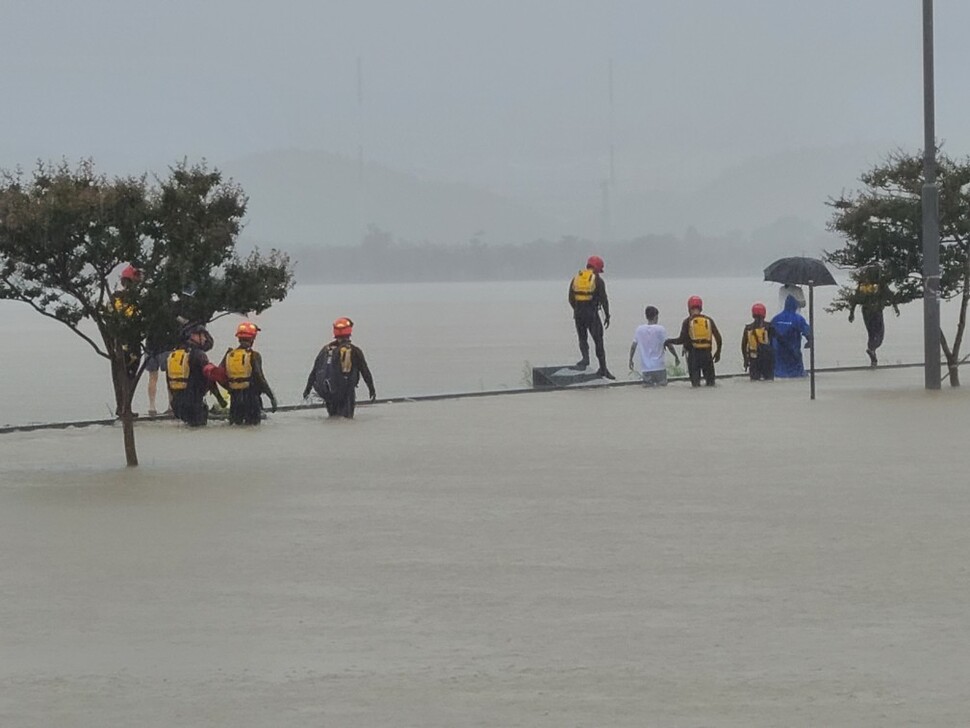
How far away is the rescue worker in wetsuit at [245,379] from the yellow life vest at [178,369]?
1.49ft

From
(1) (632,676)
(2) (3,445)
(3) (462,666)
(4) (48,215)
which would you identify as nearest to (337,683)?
(3) (462,666)

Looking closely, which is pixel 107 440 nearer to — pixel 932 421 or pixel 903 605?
pixel 932 421

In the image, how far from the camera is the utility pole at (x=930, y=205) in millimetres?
28875

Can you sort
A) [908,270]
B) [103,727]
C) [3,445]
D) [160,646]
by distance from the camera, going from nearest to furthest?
1. [103,727]
2. [160,646]
3. [3,445]
4. [908,270]

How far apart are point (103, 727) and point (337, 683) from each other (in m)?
1.14

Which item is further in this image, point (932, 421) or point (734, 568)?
point (932, 421)

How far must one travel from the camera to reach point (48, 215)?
18.2 metres

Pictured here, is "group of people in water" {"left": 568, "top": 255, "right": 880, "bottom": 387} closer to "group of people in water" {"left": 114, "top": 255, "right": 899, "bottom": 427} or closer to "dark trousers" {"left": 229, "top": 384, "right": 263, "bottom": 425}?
"group of people in water" {"left": 114, "top": 255, "right": 899, "bottom": 427}

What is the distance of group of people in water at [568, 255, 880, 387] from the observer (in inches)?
1256

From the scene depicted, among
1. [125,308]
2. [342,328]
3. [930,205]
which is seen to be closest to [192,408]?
[342,328]

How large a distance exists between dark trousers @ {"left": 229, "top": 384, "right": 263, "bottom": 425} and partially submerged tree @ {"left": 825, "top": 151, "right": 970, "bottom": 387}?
1079 centimetres

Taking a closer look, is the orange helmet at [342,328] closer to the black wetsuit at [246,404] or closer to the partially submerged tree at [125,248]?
the black wetsuit at [246,404]

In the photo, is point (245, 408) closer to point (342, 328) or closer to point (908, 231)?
point (342, 328)

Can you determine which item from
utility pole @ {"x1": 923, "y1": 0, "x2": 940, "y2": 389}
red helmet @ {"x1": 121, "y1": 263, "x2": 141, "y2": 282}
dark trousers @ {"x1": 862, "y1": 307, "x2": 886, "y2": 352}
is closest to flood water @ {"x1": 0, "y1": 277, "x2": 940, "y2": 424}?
dark trousers @ {"x1": 862, "y1": 307, "x2": 886, "y2": 352}
